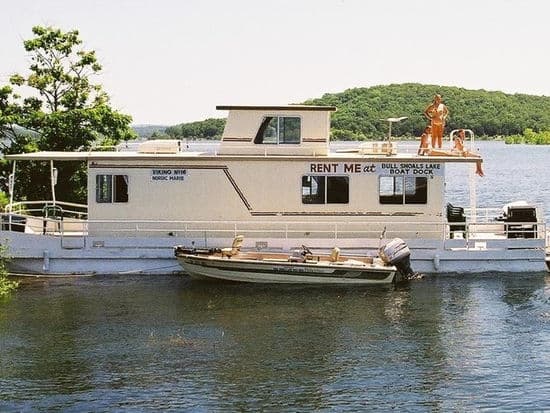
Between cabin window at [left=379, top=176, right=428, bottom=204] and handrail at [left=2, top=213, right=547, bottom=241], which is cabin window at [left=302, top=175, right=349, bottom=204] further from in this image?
cabin window at [left=379, top=176, right=428, bottom=204]

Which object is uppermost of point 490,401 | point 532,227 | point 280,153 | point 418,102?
point 418,102

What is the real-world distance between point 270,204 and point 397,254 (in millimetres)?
4119

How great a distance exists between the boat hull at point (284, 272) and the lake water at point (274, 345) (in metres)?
0.34

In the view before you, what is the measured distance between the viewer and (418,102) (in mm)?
140250

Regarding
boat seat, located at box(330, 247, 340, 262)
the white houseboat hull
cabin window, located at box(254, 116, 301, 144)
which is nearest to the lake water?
the white houseboat hull

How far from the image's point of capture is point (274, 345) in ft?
67.3

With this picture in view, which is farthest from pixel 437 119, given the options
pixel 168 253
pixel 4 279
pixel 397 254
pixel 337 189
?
pixel 4 279

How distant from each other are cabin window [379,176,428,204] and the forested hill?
51411 mm

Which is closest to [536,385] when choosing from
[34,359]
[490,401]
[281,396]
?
[490,401]

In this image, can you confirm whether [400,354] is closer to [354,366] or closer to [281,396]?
[354,366]

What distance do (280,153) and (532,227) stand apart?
7.87 m

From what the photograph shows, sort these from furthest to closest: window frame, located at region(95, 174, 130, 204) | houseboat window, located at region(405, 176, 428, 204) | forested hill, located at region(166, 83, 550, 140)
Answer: forested hill, located at region(166, 83, 550, 140) → window frame, located at region(95, 174, 130, 204) → houseboat window, located at region(405, 176, 428, 204)

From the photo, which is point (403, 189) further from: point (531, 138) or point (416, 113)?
point (531, 138)

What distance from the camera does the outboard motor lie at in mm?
25969
